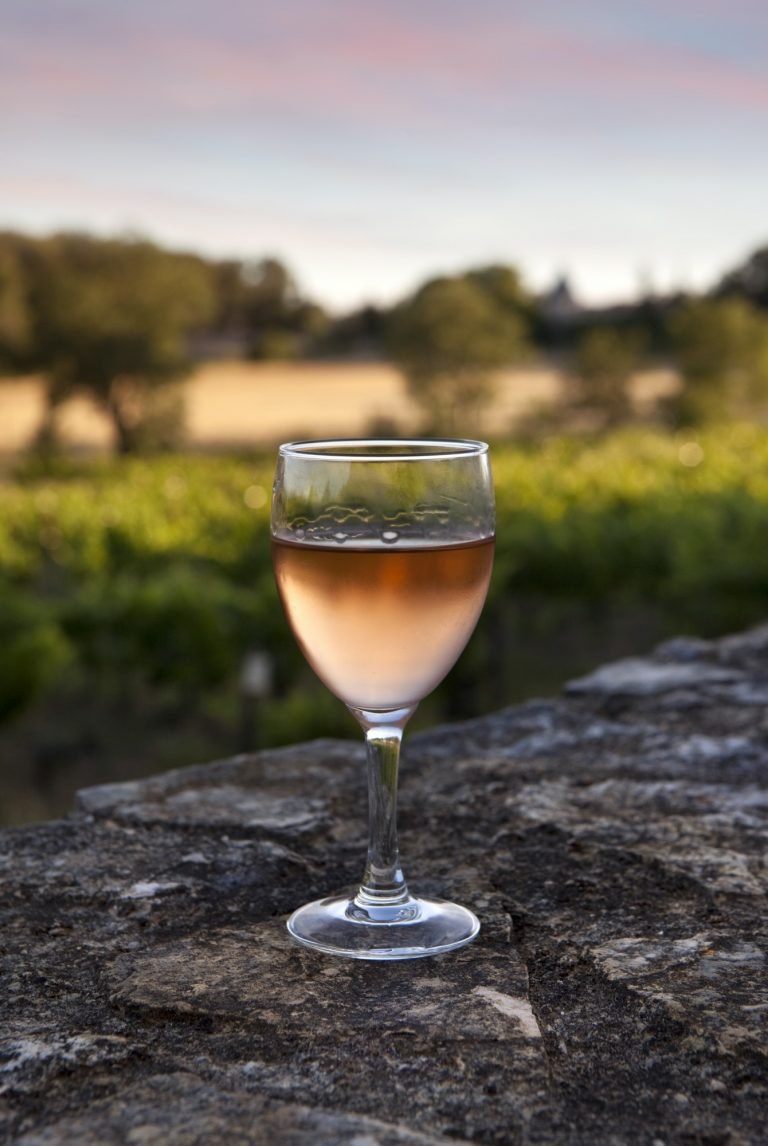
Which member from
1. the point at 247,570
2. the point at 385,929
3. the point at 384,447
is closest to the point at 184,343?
the point at 247,570

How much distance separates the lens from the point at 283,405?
166ft

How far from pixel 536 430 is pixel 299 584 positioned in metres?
40.2

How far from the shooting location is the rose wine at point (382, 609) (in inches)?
55.5

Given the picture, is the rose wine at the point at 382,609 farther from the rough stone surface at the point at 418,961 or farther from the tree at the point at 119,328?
the tree at the point at 119,328

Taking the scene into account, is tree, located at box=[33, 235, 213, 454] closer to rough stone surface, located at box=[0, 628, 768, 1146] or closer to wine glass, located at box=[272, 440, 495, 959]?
rough stone surface, located at box=[0, 628, 768, 1146]

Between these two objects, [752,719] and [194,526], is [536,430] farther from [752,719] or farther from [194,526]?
[752,719]

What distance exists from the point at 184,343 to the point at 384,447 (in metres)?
45.0

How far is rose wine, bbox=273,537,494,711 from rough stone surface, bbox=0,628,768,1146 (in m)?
0.30

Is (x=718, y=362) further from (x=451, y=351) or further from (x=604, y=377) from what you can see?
(x=451, y=351)

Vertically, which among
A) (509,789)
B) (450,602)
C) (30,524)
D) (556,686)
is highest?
(450,602)

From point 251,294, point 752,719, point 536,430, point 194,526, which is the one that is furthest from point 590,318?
point 752,719

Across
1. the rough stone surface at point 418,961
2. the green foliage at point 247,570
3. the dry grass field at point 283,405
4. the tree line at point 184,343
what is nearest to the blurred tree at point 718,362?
the tree line at point 184,343

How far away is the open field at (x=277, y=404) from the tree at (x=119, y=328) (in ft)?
4.89

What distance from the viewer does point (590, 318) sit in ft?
205
